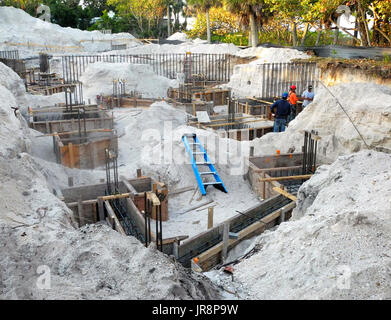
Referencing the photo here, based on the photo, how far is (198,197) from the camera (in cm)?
1031

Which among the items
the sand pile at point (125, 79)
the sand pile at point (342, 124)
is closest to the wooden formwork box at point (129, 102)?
the sand pile at point (125, 79)

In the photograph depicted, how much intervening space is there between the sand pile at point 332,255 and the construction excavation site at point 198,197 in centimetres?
2

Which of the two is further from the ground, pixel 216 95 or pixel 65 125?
pixel 216 95

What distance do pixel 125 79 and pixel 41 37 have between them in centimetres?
2078

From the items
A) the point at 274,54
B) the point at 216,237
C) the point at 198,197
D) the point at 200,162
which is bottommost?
the point at 198,197

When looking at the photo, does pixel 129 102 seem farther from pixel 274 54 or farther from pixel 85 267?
pixel 85 267

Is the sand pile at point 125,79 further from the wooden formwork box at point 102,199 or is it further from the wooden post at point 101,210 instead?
the wooden post at point 101,210

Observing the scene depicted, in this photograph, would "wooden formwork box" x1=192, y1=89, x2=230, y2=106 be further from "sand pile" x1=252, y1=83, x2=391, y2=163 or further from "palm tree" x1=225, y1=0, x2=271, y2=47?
"sand pile" x1=252, y1=83, x2=391, y2=163

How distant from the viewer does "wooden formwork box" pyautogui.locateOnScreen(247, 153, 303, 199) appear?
9.96 metres

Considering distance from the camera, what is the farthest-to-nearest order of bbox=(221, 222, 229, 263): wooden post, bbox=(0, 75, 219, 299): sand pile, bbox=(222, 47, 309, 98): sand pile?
bbox=(222, 47, 309, 98): sand pile < bbox=(221, 222, 229, 263): wooden post < bbox=(0, 75, 219, 299): sand pile

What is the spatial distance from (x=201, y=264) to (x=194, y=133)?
6.23 meters

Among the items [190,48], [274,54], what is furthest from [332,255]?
[190,48]

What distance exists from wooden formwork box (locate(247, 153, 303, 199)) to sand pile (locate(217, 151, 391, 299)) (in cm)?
360

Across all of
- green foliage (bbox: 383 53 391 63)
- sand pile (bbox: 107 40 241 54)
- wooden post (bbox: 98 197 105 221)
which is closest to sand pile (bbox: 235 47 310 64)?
sand pile (bbox: 107 40 241 54)
